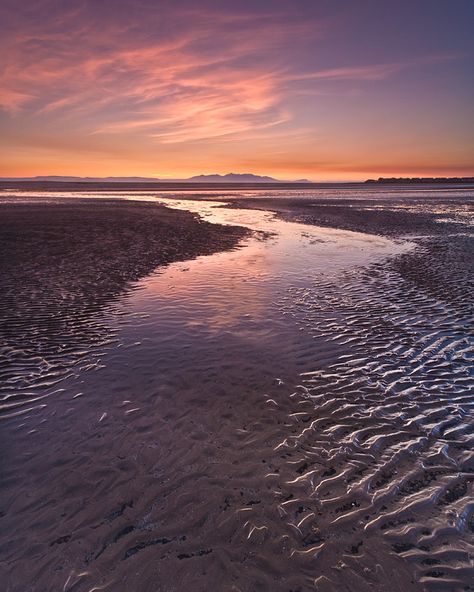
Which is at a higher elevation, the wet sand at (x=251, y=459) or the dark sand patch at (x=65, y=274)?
the dark sand patch at (x=65, y=274)

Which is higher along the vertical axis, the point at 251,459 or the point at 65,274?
the point at 65,274

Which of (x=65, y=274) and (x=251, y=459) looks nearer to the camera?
(x=251, y=459)

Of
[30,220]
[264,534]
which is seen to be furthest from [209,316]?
[30,220]

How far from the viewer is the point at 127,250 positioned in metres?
21.2

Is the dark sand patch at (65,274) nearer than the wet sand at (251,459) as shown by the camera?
No

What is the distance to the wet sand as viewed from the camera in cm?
397

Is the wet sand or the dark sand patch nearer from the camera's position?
the wet sand

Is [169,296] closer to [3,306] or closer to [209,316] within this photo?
[209,316]

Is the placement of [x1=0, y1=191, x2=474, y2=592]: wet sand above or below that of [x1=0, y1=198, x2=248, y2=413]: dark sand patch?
below

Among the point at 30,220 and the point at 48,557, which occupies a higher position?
the point at 30,220

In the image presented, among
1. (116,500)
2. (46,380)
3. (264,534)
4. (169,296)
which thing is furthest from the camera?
(169,296)

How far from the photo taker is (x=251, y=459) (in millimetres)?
5523

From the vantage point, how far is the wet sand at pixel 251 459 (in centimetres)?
397

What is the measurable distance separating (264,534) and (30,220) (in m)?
34.0
